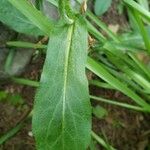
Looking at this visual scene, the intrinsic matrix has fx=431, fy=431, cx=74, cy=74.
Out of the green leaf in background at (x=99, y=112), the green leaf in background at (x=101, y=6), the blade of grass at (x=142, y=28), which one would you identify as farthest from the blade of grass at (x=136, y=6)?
the green leaf in background at (x=99, y=112)

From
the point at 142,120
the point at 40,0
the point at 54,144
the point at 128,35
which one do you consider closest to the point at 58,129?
the point at 54,144

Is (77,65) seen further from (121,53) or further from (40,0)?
(121,53)

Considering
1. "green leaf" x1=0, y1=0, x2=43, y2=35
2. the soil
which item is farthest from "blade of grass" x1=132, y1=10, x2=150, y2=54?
the soil

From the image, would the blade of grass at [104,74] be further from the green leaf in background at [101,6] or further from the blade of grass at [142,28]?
the green leaf in background at [101,6]

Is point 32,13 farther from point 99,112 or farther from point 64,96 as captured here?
point 99,112

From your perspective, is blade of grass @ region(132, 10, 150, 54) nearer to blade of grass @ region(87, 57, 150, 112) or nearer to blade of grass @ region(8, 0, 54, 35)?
blade of grass @ region(87, 57, 150, 112)

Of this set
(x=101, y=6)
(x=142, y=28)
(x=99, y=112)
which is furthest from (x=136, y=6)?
(x=99, y=112)
